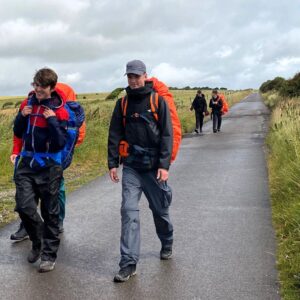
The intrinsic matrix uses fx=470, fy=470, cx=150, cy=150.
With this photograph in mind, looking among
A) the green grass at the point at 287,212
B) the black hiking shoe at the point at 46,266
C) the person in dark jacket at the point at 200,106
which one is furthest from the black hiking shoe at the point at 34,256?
the person in dark jacket at the point at 200,106

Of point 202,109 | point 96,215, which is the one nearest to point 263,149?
point 202,109

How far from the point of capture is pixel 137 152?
15.3ft

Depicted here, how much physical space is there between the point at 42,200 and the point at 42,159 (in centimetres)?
46

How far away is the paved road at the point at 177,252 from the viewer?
4.25 meters

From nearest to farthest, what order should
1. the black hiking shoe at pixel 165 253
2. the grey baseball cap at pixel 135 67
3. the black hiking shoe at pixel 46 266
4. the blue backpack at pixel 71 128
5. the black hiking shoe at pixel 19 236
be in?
the grey baseball cap at pixel 135 67 < the black hiking shoe at pixel 46 266 < the blue backpack at pixel 71 128 < the black hiking shoe at pixel 165 253 < the black hiking shoe at pixel 19 236

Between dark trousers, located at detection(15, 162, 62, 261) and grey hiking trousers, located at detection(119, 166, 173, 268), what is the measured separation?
0.75 metres

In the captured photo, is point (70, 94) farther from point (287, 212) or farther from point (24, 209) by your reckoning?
point (287, 212)

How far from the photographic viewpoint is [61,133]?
15.4ft

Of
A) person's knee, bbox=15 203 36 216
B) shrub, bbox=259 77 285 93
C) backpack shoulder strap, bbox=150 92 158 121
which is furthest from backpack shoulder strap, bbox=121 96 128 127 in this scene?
shrub, bbox=259 77 285 93

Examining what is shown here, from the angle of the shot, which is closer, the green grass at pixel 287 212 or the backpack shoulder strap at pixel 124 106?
the green grass at pixel 287 212

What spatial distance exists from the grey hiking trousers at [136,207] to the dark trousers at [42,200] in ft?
2.46

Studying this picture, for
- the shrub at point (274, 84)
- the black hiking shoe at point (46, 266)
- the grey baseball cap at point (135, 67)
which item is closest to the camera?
the grey baseball cap at point (135, 67)

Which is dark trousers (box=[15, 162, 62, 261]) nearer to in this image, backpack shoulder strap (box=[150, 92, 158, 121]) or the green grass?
backpack shoulder strap (box=[150, 92, 158, 121])

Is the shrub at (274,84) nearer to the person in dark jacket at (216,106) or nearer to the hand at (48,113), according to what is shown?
the person in dark jacket at (216,106)
